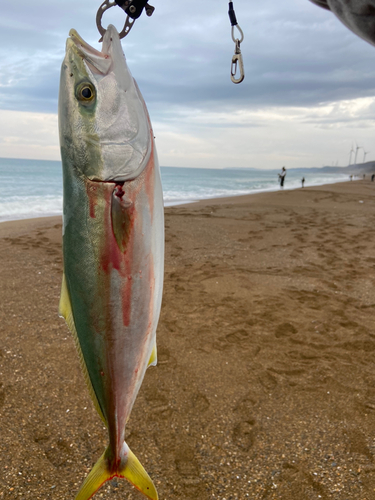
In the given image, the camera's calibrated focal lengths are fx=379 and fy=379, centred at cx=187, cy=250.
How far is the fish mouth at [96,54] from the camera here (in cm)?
138

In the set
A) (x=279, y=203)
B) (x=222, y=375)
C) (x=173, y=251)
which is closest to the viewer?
(x=222, y=375)

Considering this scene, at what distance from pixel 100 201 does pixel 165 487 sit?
2.31 meters

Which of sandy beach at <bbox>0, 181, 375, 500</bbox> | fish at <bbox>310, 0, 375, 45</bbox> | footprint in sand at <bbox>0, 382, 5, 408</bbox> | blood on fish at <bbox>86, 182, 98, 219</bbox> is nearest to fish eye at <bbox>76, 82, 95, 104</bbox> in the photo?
blood on fish at <bbox>86, 182, 98, 219</bbox>

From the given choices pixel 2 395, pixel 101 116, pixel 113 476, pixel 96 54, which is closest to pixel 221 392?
pixel 2 395

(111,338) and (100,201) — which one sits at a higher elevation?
(100,201)

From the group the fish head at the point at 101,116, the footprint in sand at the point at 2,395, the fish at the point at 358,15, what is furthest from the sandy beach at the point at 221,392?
the fish at the point at 358,15

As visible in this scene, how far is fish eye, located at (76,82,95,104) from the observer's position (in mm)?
Result: 1354

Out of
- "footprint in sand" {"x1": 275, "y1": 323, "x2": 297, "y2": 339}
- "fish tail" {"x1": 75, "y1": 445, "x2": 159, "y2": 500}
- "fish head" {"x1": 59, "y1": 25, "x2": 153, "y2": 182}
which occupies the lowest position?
"footprint in sand" {"x1": 275, "y1": 323, "x2": 297, "y2": 339}

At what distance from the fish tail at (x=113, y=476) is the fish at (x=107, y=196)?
53cm

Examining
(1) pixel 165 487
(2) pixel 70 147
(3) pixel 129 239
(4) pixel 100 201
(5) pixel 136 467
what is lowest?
(1) pixel 165 487

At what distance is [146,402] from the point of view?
3.55 metres

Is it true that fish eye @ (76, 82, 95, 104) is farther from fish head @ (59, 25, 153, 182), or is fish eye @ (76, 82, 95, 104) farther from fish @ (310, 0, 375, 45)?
fish @ (310, 0, 375, 45)

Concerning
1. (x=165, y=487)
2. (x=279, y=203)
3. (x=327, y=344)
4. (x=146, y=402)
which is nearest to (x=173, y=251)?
(x=327, y=344)

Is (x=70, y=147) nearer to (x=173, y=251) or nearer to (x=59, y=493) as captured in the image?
(x=59, y=493)
